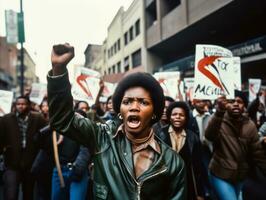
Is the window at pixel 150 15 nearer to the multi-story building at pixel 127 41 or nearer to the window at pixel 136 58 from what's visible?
the multi-story building at pixel 127 41

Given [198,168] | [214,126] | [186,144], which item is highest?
[214,126]

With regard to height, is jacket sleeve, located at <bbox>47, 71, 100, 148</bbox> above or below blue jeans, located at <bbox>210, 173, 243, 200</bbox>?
above

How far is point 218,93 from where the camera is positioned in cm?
440

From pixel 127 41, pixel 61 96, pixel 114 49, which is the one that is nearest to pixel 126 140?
pixel 61 96

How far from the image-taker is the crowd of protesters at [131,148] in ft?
6.13

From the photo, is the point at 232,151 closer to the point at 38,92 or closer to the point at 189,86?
the point at 189,86

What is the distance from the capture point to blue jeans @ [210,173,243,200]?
12.9 feet

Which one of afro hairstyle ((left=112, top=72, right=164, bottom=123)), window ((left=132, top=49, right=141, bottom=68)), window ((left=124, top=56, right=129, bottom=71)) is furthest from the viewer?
window ((left=124, top=56, right=129, bottom=71))

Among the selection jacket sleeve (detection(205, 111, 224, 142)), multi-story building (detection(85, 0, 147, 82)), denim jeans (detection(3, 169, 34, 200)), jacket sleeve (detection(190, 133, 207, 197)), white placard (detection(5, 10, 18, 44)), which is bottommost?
denim jeans (detection(3, 169, 34, 200))

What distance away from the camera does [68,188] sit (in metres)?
4.57

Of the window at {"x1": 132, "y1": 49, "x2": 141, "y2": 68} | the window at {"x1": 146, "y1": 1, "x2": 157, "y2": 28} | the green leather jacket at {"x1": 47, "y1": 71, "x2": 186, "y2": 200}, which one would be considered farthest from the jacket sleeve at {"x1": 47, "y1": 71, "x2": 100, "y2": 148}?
the window at {"x1": 132, "y1": 49, "x2": 141, "y2": 68}

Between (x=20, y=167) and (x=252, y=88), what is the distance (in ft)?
21.2

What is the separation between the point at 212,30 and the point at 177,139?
14733 mm

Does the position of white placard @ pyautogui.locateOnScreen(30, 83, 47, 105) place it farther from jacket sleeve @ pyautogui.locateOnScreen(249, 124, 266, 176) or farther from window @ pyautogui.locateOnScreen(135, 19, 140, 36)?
window @ pyautogui.locateOnScreen(135, 19, 140, 36)
